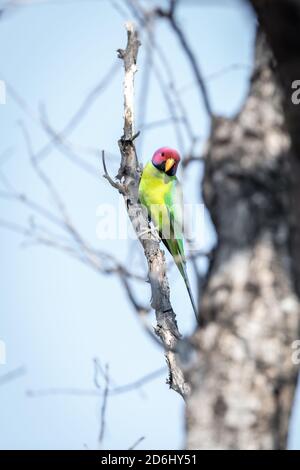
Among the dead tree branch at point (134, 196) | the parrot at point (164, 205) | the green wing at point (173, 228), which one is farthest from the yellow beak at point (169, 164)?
the dead tree branch at point (134, 196)

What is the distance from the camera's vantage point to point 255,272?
1795 millimetres

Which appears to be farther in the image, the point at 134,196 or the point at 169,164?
the point at 169,164

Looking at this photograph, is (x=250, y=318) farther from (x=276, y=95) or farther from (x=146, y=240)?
(x=146, y=240)

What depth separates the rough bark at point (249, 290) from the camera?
1740mm

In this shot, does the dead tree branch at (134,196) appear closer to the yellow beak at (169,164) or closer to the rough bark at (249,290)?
the yellow beak at (169,164)

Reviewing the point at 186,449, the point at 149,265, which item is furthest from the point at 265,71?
the point at 149,265

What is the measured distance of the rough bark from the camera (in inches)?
68.5

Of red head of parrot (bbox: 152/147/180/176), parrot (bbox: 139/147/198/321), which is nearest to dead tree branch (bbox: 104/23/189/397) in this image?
parrot (bbox: 139/147/198/321)

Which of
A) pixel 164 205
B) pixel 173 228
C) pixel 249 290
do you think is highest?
pixel 164 205

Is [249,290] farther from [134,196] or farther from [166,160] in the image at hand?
[166,160]

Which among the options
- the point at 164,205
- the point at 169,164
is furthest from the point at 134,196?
the point at 169,164

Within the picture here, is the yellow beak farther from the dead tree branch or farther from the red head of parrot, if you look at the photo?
the dead tree branch

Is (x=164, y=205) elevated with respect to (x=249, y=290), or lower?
elevated

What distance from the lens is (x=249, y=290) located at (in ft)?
5.85
